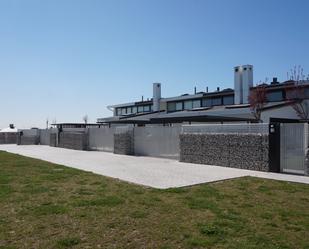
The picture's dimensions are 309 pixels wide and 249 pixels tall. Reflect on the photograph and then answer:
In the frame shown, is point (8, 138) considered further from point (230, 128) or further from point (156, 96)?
point (230, 128)

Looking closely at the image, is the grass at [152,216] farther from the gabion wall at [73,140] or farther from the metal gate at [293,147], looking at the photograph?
the gabion wall at [73,140]

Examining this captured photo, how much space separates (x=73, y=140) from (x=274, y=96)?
61.0ft

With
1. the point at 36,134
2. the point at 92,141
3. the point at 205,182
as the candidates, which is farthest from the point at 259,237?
the point at 36,134

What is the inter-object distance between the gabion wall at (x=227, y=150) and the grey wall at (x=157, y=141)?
1.43 meters

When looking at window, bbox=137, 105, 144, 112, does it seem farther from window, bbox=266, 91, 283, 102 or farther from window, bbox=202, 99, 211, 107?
window, bbox=266, 91, 283, 102

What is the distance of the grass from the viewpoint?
5180mm

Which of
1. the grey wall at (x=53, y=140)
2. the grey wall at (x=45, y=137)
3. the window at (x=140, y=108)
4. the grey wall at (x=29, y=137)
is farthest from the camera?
the window at (x=140, y=108)

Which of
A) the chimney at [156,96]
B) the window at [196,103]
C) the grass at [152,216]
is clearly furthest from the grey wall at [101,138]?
the chimney at [156,96]

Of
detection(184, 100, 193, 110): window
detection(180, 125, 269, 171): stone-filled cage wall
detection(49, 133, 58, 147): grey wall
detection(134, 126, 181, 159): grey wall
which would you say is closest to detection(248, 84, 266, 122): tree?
detection(184, 100, 193, 110): window

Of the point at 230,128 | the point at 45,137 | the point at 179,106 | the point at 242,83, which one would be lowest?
the point at 45,137

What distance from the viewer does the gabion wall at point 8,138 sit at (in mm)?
45125

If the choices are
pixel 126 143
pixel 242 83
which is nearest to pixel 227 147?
pixel 126 143

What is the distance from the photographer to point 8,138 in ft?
149

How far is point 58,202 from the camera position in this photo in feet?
25.6
